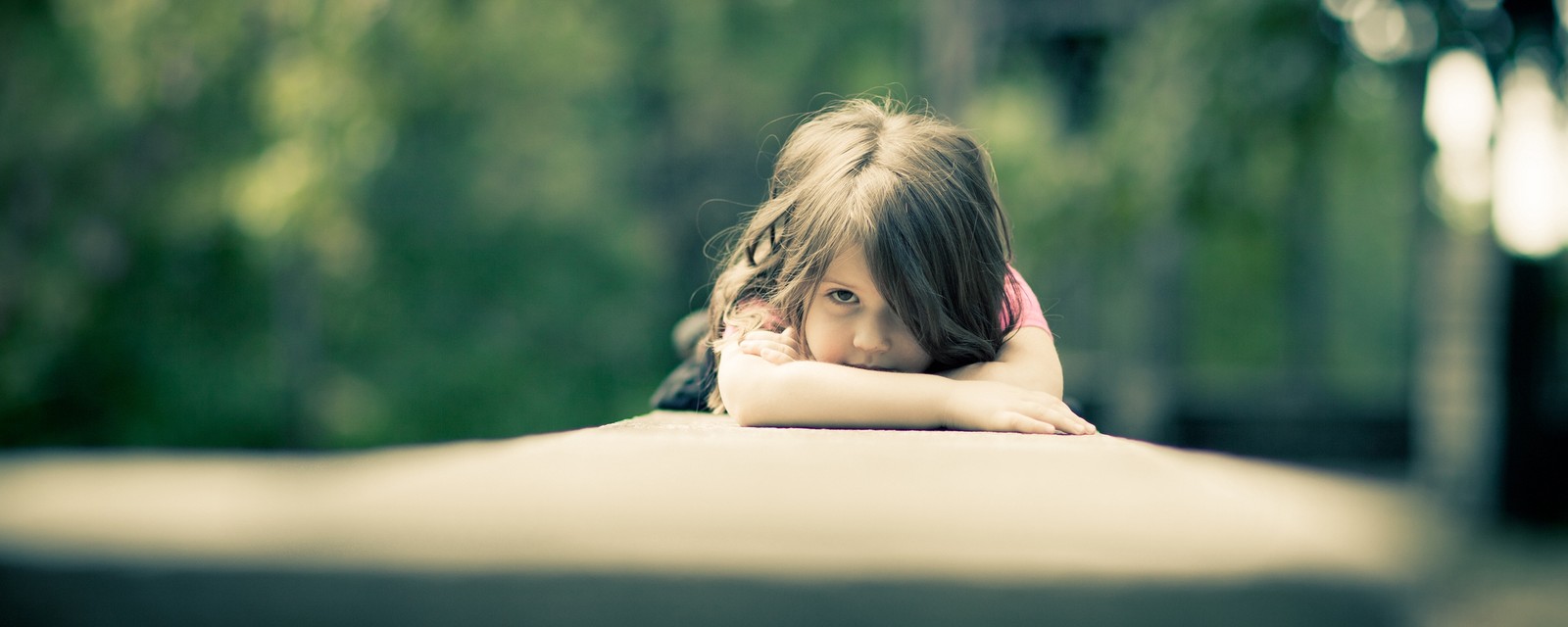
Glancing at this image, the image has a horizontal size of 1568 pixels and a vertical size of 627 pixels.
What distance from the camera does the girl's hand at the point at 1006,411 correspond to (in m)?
1.45

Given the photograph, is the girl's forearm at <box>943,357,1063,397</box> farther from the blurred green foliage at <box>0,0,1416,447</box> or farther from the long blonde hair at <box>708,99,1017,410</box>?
the blurred green foliage at <box>0,0,1416,447</box>

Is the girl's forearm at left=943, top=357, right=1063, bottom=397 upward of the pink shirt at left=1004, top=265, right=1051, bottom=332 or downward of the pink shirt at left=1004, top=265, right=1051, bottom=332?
downward

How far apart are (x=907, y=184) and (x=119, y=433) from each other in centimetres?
1125

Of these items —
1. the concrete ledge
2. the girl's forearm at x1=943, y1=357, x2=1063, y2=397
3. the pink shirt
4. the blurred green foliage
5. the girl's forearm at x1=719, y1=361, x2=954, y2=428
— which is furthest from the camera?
the blurred green foliage

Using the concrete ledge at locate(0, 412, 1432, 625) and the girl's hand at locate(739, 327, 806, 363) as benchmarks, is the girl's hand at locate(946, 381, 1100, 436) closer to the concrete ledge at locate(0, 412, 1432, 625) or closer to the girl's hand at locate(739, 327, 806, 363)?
the girl's hand at locate(739, 327, 806, 363)

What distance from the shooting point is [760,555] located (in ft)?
2.18

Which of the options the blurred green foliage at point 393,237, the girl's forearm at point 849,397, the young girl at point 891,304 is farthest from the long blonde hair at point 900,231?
the blurred green foliage at point 393,237

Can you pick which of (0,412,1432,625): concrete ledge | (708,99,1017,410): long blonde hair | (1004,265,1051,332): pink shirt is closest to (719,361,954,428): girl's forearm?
(708,99,1017,410): long blonde hair

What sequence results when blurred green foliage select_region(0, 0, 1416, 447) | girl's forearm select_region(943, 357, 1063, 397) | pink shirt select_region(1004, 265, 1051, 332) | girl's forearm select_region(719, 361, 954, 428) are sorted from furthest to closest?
blurred green foliage select_region(0, 0, 1416, 447)
pink shirt select_region(1004, 265, 1051, 332)
girl's forearm select_region(943, 357, 1063, 397)
girl's forearm select_region(719, 361, 954, 428)

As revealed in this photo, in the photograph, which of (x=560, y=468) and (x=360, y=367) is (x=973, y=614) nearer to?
(x=560, y=468)

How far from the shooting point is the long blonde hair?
160 centimetres

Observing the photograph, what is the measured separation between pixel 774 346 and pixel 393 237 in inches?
383

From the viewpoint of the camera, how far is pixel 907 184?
5.34 feet

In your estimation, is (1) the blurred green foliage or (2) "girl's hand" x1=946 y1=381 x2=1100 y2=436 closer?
(2) "girl's hand" x1=946 y1=381 x2=1100 y2=436
